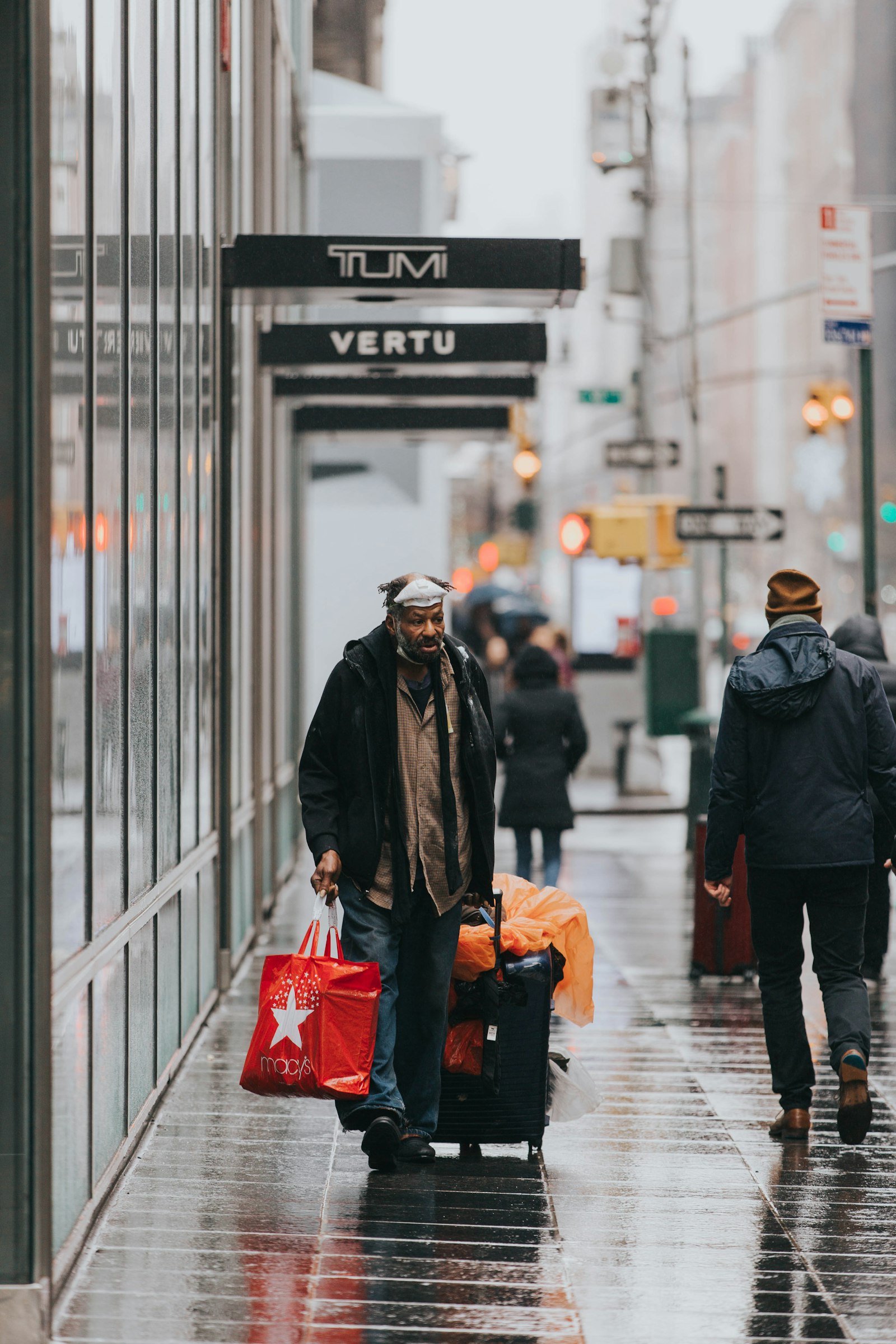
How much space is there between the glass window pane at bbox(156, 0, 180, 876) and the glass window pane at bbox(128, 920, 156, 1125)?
43cm

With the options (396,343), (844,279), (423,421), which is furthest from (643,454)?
(396,343)

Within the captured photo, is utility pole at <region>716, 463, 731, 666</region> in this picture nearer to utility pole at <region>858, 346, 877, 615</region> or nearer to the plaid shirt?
utility pole at <region>858, 346, 877, 615</region>

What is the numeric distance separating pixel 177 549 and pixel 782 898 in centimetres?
287

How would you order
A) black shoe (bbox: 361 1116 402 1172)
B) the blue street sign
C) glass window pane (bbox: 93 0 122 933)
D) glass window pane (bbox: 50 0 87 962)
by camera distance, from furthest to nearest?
the blue street sign, black shoe (bbox: 361 1116 402 1172), glass window pane (bbox: 93 0 122 933), glass window pane (bbox: 50 0 87 962)

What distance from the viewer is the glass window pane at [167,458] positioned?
24.2ft

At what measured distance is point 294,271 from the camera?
8523mm

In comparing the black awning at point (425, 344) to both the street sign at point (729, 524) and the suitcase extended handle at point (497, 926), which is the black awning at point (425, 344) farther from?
the street sign at point (729, 524)

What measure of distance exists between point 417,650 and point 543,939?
1.18 meters

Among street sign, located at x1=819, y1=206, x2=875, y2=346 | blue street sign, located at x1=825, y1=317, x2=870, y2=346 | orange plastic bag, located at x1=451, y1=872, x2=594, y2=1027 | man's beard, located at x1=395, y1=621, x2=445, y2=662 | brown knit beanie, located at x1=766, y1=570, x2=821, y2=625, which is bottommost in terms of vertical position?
orange plastic bag, located at x1=451, y1=872, x2=594, y2=1027

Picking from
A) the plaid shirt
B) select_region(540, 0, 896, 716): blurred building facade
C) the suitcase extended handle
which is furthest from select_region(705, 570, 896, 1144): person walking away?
select_region(540, 0, 896, 716): blurred building facade

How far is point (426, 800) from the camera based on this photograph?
21.2 ft

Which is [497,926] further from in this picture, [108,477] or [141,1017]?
[108,477]

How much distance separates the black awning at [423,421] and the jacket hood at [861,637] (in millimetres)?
4152

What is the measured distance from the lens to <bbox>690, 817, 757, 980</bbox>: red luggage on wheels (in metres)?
10.6
